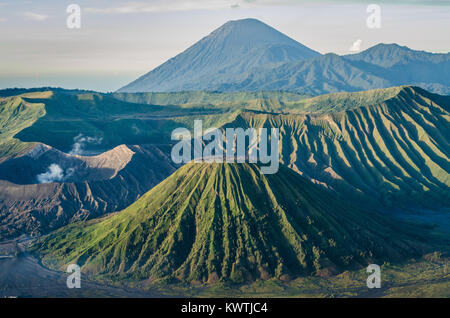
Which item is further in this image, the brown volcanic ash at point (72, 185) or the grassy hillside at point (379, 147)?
the grassy hillside at point (379, 147)

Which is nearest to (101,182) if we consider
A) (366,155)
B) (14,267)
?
(14,267)

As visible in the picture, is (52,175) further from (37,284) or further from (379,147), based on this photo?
(379,147)

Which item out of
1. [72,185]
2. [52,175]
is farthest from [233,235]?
[52,175]

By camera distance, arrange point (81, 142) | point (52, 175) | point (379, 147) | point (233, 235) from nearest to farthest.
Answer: point (233, 235) < point (52, 175) < point (379, 147) < point (81, 142)

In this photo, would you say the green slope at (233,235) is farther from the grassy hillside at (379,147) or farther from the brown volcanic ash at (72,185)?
the grassy hillside at (379,147)

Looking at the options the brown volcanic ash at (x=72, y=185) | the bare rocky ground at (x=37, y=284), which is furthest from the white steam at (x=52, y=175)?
the bare rocky ground at (x=37, y=284)

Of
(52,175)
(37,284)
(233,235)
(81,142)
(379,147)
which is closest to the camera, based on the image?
(37,284)

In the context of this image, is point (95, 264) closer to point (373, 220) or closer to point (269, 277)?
point (269, 277)

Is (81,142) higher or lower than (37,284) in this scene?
higher
